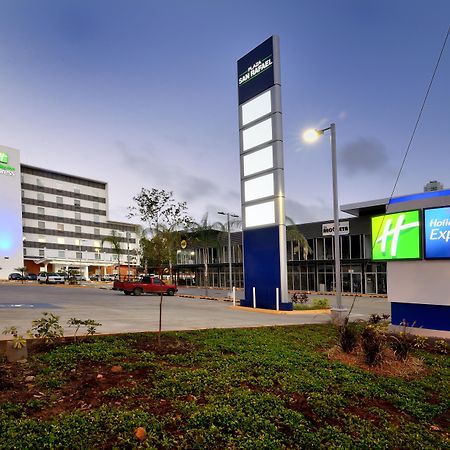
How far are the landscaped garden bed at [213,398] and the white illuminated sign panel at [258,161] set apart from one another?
51.9ft

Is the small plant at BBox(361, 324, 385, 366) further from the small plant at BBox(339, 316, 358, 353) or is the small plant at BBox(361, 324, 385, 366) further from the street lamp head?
the street lamp head

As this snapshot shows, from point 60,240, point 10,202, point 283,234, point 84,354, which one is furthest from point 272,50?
point 60,240

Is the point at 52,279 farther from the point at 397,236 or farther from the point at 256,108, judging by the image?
the point at 397,236

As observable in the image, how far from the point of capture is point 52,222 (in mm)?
101875

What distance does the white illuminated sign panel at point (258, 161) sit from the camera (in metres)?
24.0

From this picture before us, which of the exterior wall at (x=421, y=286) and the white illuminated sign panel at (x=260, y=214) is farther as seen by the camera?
the white illuminated sign panel at (x=260, y=214)

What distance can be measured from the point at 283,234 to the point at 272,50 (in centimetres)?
1062

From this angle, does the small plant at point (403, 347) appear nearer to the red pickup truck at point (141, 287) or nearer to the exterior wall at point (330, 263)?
the red pickup truck at point (141, 287)

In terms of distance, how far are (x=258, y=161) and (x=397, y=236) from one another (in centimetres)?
1207

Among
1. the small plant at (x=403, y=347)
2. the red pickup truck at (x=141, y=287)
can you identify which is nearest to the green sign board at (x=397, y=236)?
the small plant at (x=403, y=347)

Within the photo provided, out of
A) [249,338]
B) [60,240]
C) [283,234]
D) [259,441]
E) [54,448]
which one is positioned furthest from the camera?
[60,240]

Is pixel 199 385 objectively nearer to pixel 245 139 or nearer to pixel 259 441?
pixel 259 441

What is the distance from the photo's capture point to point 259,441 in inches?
197

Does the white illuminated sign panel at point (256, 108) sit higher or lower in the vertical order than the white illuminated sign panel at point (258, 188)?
higher
